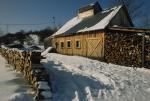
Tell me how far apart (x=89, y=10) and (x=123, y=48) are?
11461 millimetres

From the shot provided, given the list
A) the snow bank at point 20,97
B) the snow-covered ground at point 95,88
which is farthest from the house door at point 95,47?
the snow bank at point 20,97

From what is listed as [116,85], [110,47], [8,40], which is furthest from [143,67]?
[8,40]

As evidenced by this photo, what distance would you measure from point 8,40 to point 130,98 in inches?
2633

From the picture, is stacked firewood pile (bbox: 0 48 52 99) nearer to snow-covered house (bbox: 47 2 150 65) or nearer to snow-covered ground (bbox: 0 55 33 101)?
snow-covered ground (bbox: 0 55 33 101)

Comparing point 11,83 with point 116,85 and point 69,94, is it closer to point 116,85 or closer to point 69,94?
point 69,94

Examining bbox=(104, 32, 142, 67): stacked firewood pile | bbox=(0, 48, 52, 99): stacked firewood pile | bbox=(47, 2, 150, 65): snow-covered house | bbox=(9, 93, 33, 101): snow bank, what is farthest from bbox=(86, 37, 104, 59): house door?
bbox=(9, 93, 33, 101): snow bank

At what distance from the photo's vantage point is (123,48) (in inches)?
717

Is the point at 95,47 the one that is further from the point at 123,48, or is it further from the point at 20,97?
the point at 20,97

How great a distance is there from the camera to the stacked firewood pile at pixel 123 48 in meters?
17.5

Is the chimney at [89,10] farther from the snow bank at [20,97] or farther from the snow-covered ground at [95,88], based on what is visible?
the snow bank at [20,97]

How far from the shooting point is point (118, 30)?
18.4 meters

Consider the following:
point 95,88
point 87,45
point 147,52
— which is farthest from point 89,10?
point 95,88

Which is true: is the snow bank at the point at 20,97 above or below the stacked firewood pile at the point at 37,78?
below

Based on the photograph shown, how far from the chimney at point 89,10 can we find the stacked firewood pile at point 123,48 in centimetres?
932
